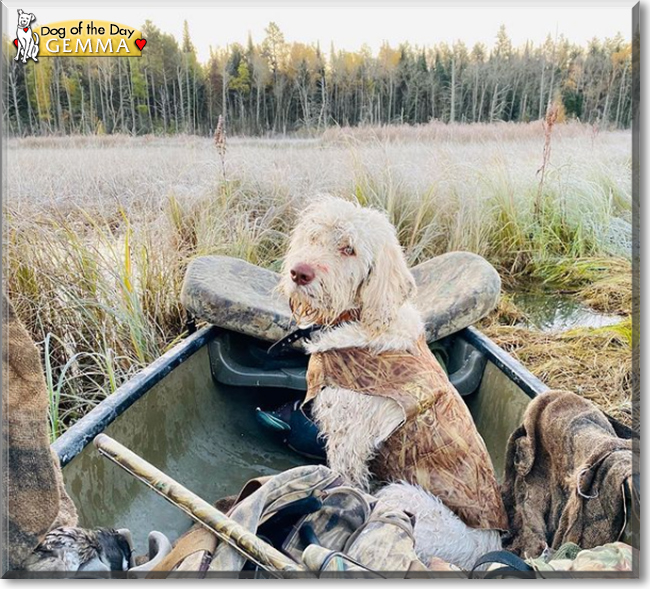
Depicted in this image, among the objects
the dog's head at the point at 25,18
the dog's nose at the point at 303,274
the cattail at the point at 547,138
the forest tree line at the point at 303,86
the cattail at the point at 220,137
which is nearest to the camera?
the dog's nose at the point at 303,274

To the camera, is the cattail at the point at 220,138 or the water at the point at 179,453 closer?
the water at the point at 179,453

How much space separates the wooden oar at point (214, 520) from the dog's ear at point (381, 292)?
1.96ft

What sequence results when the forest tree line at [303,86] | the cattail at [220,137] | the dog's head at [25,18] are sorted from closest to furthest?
the dog's head at [25,18]
the forest tree line at [303,86]
the cattail at [220,137]

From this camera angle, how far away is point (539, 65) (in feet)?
6.61

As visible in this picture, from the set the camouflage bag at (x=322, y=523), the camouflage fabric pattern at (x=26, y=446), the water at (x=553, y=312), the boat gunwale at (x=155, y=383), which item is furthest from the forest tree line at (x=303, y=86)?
the camouflage bag at (x=322, y=523)

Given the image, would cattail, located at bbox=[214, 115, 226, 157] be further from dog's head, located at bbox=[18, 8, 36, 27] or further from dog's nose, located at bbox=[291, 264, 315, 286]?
dog's nose, located at bbox=[291, 264, 315, 286]

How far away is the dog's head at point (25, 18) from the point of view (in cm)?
165

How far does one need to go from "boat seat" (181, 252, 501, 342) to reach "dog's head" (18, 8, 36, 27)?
1.01 m

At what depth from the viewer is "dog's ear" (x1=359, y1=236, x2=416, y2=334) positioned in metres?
1.52

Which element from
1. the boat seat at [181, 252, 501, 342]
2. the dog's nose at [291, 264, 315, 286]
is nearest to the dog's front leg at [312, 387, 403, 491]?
the dog's nose at [291, 264, 315, 286]

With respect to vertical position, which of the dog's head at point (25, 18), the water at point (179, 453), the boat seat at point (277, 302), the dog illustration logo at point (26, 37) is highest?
the dog's head at point (25, 18)

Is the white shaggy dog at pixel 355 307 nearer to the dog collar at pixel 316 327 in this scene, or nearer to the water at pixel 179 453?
the dog collar at pixel 316 327

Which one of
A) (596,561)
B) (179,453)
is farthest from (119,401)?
(596,561)

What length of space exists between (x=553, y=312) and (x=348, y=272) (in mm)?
1209
